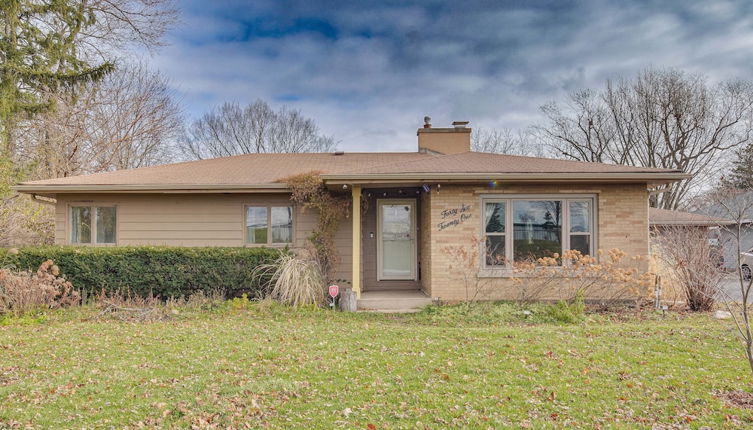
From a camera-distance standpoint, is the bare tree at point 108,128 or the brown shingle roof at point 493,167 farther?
the bare tree at point 108,128

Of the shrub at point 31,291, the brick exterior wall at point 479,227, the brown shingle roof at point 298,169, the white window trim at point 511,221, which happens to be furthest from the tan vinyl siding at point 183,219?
the white window trim at point 511,221

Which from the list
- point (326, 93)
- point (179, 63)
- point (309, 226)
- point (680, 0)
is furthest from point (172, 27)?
point (680, 0)

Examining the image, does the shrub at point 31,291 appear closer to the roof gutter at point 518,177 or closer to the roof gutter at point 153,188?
the roof gutter at point 153,188

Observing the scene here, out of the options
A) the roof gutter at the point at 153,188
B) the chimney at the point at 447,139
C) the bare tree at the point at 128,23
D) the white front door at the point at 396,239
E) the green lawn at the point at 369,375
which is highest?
the bare tree at the point at 128,23

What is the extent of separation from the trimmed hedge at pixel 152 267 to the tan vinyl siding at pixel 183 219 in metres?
1.17

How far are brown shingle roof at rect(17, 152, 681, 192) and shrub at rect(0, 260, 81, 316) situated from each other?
2.28 m

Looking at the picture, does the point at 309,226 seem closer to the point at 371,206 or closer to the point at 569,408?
the point at 371,206

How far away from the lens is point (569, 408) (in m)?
3.92

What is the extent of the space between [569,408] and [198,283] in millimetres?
7555

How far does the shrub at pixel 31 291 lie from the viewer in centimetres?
805

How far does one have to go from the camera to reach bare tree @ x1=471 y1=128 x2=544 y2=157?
3019cm

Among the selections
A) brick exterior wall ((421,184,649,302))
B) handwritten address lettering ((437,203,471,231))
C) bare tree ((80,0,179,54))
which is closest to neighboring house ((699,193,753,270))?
brick exterior wall ((421,184,649,302))

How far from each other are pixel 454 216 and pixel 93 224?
8299 millimetres

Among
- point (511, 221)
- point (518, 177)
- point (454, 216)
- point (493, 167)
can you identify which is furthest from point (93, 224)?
point (518, 177)
